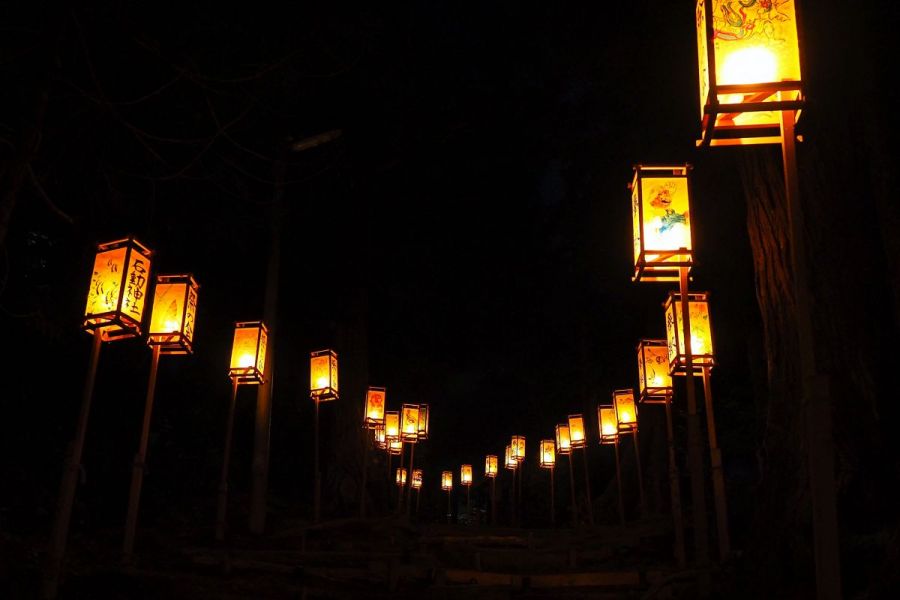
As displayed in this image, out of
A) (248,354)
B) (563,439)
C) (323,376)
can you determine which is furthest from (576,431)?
(248,354)

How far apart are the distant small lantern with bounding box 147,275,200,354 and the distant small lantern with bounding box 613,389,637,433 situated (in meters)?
11.5

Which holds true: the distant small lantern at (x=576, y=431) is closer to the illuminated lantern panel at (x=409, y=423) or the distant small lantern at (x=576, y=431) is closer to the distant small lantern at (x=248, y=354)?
the illuminated lantern panel at (x=409, y=423)

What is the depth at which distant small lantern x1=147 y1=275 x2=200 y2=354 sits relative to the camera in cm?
1016

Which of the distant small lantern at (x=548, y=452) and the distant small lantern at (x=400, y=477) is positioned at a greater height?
→ the distant small lantern at (x=548, y=452)

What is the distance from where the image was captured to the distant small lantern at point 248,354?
1237 centimetres

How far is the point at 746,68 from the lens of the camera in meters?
4.84

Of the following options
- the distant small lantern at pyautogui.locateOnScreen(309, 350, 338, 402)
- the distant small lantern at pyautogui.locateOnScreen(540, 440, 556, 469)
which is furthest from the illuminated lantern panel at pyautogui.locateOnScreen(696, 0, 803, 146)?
the distant small lantern at pyautogui.locateOnScreen(540, 440, 556, 469)

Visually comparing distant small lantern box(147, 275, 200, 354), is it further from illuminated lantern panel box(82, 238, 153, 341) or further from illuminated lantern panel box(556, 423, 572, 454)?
illuminated lantern panel box(556, 423, 572, 454)

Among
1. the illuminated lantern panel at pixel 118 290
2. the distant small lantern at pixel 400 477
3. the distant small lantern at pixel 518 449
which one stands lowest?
the distant small lantern at pixel 400 477

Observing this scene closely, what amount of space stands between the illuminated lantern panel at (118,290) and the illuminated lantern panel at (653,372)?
8888 mm

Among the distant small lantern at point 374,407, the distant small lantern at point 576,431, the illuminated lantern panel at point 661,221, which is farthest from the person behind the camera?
the distant small lantern at point 576,431

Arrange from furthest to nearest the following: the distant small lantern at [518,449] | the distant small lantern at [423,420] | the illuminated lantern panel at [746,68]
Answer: the distant small lantern at [518,449] → the distant small lantern at [423,420] → the illuminated lantern panel at [746,68]

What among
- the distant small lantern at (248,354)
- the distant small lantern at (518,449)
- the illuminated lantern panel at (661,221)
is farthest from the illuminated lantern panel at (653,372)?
the distant small lantern at (518,449)

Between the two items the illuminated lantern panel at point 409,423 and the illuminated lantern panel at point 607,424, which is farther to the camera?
the illuminated lantern panel at point 409,423
